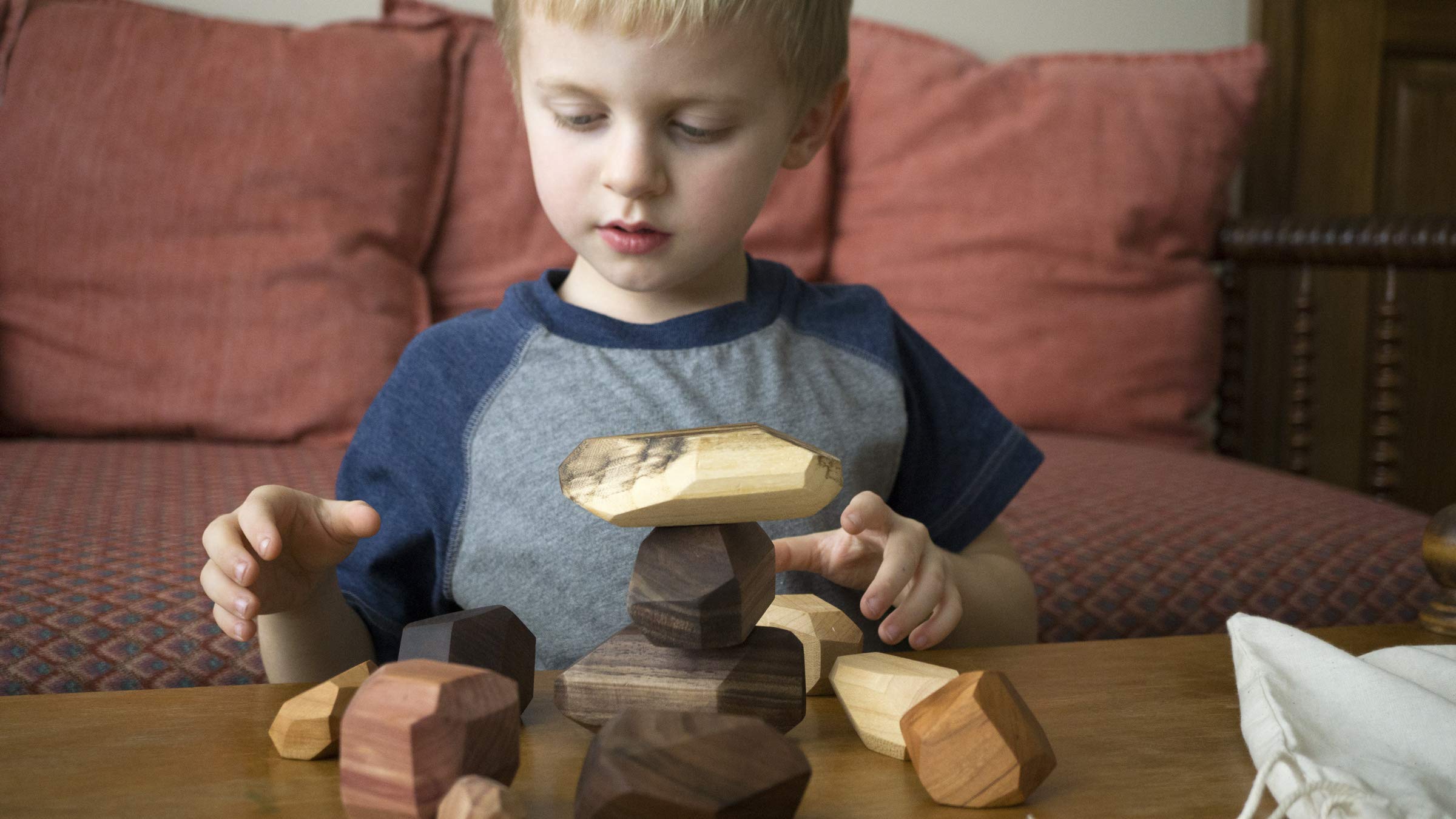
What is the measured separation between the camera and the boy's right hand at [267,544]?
549 millimetres

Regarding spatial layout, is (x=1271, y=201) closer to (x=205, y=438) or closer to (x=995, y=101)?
(x=995, y=101)

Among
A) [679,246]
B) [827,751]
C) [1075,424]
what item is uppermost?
[679,246]

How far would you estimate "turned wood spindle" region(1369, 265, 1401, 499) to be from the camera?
1619 millimetres

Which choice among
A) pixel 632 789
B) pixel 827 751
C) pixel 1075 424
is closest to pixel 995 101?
pixel 1075 424

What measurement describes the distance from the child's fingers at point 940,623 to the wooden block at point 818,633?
74 mm

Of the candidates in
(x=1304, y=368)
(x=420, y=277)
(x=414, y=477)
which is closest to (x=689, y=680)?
(x=414, y=477)

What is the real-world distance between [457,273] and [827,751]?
1309 mm

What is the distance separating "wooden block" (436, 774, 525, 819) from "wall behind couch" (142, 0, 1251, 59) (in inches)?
74.6

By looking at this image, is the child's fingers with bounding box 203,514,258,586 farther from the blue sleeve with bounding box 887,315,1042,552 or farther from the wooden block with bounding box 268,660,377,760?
the blue sleeve with bounding box 887,315,1042,552

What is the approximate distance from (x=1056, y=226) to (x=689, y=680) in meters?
1.43

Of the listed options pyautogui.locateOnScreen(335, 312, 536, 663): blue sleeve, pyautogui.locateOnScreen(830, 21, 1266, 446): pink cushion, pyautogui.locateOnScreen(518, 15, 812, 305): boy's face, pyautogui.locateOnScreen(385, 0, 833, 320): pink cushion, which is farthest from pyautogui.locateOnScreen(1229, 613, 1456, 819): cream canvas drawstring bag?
pyautogui.locateOnScreen(385, 0, 833, 320): pink cushion

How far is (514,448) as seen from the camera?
0.76m

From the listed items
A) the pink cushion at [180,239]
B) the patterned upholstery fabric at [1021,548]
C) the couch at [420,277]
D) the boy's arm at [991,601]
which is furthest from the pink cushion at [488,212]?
the boy's arm at [991,601]

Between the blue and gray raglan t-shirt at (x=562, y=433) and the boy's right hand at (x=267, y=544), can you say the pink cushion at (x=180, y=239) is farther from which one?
the boy's right hand at (x=267, y=544)
